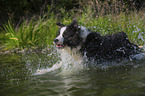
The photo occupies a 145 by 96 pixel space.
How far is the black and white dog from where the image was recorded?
14.2 feet

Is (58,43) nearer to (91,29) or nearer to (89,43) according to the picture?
(89,43)

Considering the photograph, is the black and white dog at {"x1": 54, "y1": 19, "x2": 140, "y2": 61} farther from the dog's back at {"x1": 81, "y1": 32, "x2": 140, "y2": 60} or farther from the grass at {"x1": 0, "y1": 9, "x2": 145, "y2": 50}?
the grass at {"x1": 0, "y1": 9, "x2": 145, "y2": 50}

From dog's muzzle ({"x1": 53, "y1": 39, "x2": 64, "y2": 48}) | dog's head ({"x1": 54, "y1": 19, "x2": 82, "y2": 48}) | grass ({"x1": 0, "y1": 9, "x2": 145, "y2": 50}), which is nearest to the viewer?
dog's muzzle ({"x1": 53, "y1": 39, "x2": 64, "y2": 48})

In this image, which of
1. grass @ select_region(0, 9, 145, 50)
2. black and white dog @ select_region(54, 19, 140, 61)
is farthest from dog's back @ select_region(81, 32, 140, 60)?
grass @ select_region(0, 9, 145, 50)

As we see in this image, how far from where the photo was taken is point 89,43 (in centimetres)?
443

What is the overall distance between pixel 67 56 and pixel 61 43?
0.47m

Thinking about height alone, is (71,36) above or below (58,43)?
above

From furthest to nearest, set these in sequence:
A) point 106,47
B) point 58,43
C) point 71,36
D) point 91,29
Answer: point 91,29, point 106,47, point 71,36, point 58,43

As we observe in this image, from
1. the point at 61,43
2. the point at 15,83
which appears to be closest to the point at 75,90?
the point at 15,83

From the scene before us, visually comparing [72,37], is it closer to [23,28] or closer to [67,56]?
[67,56]

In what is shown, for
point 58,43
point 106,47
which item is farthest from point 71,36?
point 106,47

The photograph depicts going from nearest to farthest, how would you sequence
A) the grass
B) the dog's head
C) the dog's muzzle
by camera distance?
the dog's muzzle < the dog's head < the grass

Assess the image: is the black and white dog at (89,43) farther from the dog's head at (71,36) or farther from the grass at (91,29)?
the grass at (91,29)

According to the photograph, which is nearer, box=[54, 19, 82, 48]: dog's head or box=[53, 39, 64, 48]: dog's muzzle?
box=[53, 39, 64, 48]: dog's muzzle
